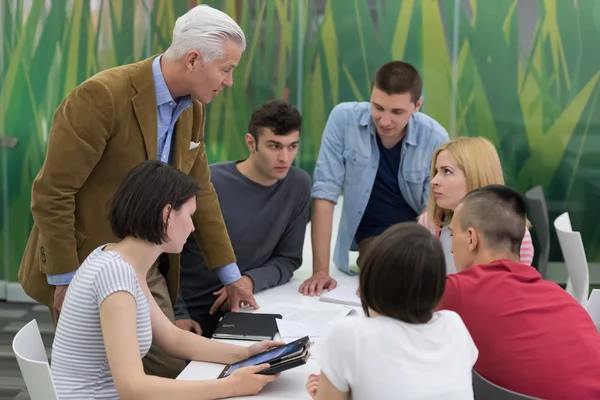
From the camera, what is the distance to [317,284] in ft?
9.04

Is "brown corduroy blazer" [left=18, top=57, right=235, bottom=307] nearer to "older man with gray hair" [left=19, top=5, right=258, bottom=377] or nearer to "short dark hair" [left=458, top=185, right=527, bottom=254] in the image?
"older man with gray hair" [left=19, top=5, right=258, bottom=377]

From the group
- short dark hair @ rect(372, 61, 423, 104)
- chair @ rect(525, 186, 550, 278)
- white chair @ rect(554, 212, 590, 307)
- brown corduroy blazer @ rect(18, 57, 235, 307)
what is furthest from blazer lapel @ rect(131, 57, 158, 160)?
chair @ rect(525, 186, 550, 278)

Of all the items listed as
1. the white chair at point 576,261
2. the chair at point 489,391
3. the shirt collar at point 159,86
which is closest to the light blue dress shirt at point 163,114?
the shirt collar at point 159,86

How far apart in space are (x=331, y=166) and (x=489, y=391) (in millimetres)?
1493

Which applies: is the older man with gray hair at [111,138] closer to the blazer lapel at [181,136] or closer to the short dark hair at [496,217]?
the blazer lapel at [181,136]

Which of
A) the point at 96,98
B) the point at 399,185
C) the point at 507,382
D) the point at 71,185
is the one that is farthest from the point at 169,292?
the point at 507,382

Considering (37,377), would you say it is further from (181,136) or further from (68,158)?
(181,136)

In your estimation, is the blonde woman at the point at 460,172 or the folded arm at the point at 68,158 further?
the blonde woman at the point at 460,172

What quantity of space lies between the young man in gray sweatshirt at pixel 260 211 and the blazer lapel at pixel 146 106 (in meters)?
0.61

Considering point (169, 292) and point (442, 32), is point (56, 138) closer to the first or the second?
point (169, 292)

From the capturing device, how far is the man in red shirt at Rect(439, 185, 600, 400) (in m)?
1.74

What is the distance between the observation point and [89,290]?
1.78 m

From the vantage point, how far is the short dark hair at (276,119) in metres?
2.83

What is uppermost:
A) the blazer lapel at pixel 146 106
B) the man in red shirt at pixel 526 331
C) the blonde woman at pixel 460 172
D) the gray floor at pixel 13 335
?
the blazer lapel at pixel 146 106
